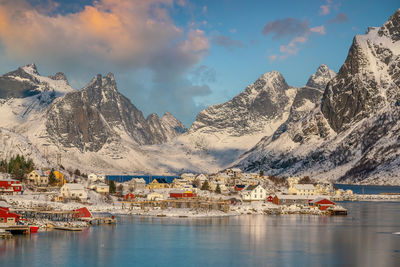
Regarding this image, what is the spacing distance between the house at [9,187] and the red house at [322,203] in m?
73.5

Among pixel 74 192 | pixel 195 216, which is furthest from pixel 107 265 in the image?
pixel 74 192

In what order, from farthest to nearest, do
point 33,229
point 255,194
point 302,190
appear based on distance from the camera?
1. point 302,190
2. point 255,194
3. point 33,229

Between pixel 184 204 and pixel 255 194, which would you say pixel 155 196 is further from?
pixel 255 194

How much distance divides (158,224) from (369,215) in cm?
5327

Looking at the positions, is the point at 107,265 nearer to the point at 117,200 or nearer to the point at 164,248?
the point at 164,248

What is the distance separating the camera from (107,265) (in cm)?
6397

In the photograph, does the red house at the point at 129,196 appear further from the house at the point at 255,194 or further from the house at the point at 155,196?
the house at the point at 255,194

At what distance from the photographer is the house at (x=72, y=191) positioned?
12802 cm

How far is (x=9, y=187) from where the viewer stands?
400 feet

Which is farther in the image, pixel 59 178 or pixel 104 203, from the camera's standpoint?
pixel 59 178

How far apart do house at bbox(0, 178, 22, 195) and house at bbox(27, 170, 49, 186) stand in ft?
57.0

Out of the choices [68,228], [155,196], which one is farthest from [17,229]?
[155,196]

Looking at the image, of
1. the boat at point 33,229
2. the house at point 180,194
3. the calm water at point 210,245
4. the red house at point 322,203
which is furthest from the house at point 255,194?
the boat at point 33,229

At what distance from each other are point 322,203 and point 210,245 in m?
74.9
